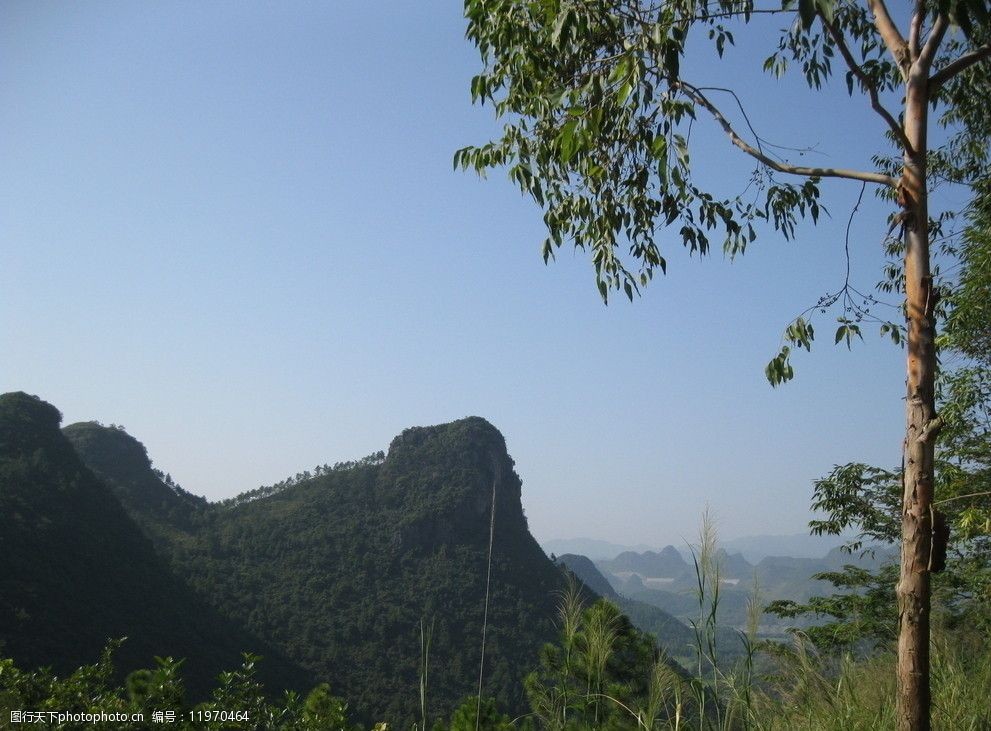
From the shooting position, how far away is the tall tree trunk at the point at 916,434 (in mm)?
2516

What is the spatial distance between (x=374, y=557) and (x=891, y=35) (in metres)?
45.4

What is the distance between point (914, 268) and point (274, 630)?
36.6 meters

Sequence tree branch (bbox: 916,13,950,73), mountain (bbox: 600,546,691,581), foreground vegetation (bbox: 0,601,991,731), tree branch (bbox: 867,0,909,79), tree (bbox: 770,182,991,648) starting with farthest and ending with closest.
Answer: mountain (bbox: 600,546,691,581), tree (bbox: 770,182,991,648), tree branch (bbox: 867,0,909,79), tree branch (bbox: 916,13,950,73), foreground vegetation (bbox: 0,601,991,731)

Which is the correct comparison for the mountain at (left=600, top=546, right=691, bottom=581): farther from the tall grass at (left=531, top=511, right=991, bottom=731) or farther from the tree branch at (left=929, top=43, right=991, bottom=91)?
the tree branch at (left=929, top=43, right=991, bottom=91)

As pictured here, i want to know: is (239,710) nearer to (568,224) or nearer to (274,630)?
(568,224)

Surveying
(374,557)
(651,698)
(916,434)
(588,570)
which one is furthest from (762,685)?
(588,570)

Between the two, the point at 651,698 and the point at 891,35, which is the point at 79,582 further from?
the point at 891,35

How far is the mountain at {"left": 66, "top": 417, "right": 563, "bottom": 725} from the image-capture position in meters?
29.7

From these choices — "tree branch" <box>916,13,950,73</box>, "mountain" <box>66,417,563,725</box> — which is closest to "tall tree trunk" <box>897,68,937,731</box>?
"tree branch" <box>916,13,950,73</box>

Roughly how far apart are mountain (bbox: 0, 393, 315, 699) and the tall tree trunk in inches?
852

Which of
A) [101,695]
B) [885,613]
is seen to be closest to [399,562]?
[885,613]

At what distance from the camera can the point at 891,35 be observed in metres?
3.03

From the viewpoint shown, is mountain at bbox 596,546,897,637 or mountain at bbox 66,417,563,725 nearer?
mountain at bbox 596,546,897,637

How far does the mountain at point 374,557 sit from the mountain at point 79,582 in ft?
11.0
